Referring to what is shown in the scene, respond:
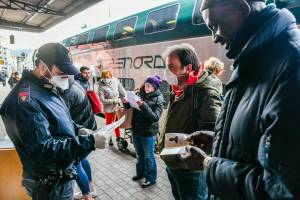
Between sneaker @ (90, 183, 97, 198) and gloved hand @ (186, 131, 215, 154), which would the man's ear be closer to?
gloved hand @ (186, 131, 215, 154)

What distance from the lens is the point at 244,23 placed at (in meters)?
1.06

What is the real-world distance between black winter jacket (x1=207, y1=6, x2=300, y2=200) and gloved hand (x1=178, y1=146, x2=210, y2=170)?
0.57 ft

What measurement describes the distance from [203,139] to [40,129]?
1.17 m

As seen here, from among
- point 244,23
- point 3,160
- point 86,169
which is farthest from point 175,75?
point 3,160

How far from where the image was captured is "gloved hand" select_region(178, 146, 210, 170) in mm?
1332

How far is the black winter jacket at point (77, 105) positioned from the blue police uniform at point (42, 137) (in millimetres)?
1305

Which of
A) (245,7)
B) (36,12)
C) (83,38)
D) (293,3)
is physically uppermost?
(36,12)

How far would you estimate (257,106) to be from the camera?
0.95 meters

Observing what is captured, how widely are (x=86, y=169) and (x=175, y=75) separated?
6.93 feet

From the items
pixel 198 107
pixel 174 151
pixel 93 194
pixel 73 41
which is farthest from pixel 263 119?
pixel 73 41

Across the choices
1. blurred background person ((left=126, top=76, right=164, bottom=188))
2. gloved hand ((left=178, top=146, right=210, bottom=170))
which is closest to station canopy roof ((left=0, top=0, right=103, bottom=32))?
blurred background person ((left=126, top=76, right=164, bottom=188))

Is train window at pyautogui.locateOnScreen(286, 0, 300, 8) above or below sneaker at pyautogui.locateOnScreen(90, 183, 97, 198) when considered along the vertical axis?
above

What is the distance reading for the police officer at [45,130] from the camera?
1.65 m

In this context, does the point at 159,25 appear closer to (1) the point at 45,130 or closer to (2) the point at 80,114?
(2) the point at 80,114
